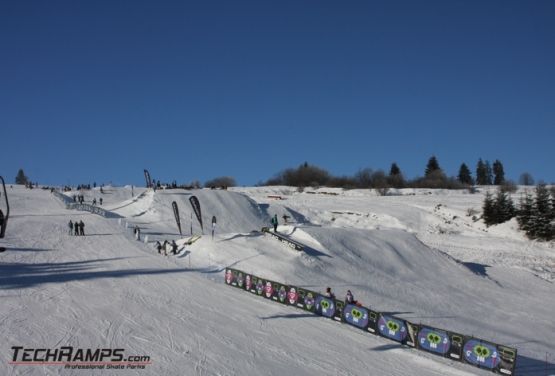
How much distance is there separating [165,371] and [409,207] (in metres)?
64.9

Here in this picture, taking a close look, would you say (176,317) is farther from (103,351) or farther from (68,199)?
(68,199)

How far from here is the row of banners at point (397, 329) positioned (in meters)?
14.9

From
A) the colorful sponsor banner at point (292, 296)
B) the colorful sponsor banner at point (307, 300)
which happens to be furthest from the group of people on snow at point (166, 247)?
the colorful sponsor banner at point (307, 300)

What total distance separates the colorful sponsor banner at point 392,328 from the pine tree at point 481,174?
475 ft

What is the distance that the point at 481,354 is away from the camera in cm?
1508

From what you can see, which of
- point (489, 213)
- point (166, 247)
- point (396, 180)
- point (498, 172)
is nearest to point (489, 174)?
point (498, 172)

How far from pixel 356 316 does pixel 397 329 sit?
2051 mm

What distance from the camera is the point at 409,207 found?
7319 cm

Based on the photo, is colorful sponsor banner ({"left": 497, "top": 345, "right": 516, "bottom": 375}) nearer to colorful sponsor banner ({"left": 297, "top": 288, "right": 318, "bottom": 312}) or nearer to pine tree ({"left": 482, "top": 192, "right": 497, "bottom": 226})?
colorful sponsor banner ({"left": 297, "top": 288, "right": 318, "bottom": 312})

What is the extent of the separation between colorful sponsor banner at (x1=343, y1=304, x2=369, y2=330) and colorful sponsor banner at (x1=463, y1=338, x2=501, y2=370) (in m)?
4.20

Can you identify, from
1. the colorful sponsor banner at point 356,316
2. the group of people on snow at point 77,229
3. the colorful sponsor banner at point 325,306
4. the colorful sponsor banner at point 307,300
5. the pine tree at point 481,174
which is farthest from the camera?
the pine tree at point 481,174

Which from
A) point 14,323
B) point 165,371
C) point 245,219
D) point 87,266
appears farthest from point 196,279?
point 245,219

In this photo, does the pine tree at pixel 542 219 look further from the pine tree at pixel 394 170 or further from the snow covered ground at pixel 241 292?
the pine tree at pixel 394 170

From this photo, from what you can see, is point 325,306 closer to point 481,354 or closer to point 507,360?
point 481,354
